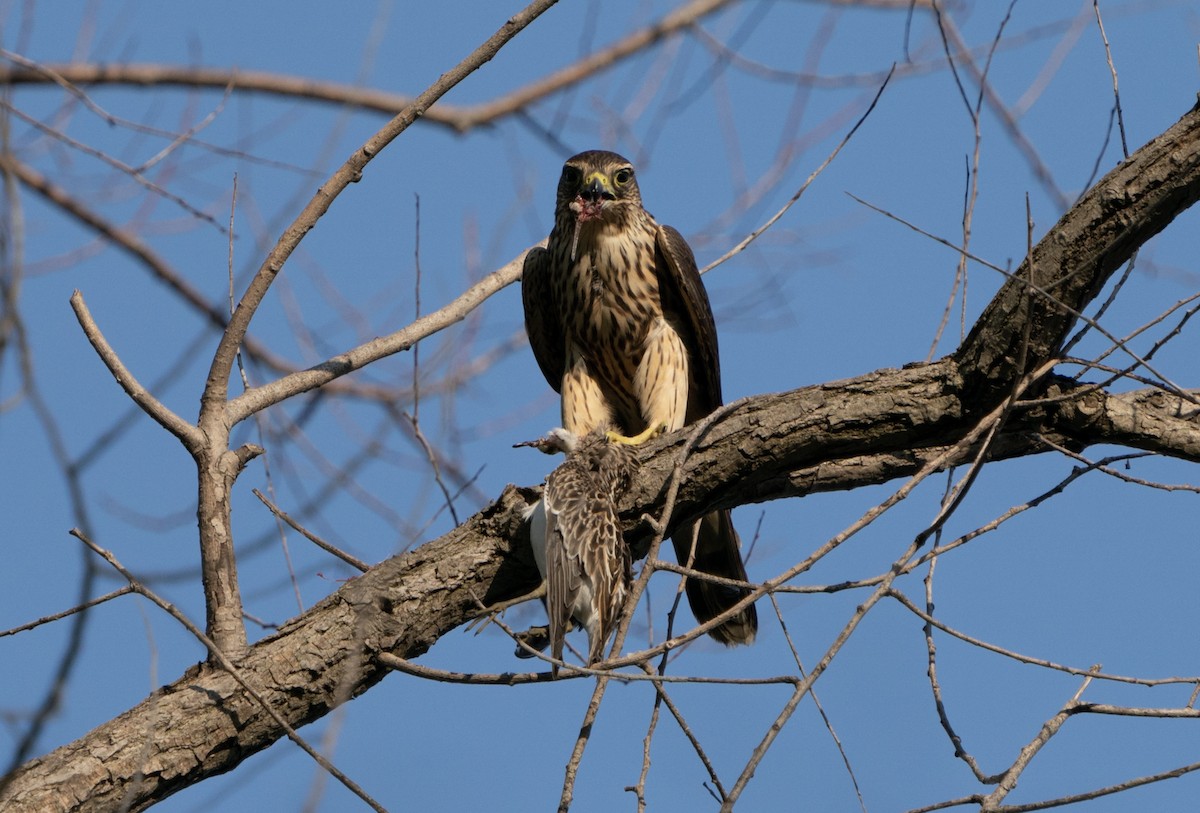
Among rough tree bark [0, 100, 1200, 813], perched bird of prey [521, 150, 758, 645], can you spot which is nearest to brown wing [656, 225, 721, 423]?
perched bird of prey [521, 150, 758, 645]

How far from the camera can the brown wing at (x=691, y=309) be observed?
4852 millimetres

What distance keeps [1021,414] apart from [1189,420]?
0.49 metres

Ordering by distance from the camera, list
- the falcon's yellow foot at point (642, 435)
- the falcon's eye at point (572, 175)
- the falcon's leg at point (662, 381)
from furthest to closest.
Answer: the falcon's eye at point (572, 175) < the falcon's leg at point (662, 381) < the falcon's yellow foot at point (642, 435)

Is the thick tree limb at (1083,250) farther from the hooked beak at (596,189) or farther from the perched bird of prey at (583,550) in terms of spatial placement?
the hooked beak at (596,189)

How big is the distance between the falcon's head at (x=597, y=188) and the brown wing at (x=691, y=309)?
0.20m

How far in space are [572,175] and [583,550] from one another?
2217 mm

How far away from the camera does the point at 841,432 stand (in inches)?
139

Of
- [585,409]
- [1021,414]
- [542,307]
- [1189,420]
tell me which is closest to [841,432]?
[1021,414]

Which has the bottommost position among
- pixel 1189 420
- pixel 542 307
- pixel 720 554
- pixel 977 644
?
pixel 977 644

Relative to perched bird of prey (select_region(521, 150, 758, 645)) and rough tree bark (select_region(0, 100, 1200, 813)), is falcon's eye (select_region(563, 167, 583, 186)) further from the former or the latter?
rough tree bark (select_region(0, 100, 1200, 813))

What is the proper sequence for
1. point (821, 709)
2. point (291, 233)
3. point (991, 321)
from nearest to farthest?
point (821, 709) → point (991, 321) → point (291, 233)

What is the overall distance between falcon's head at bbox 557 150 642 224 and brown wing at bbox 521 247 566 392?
229 millimetres

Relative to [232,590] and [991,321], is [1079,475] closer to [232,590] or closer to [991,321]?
[991,321]

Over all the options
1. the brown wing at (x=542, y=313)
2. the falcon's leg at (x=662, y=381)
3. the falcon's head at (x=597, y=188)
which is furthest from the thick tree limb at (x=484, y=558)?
the brown wing at (x=542, y=313)
